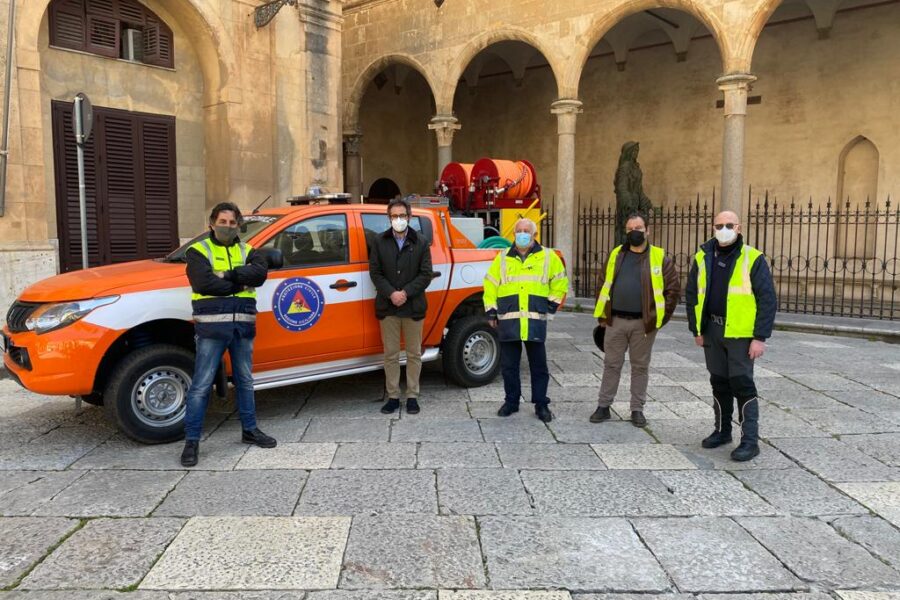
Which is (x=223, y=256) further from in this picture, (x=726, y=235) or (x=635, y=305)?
(x=726, y=235)

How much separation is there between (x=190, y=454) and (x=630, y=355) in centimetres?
351

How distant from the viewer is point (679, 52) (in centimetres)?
1856

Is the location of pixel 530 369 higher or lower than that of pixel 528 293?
lower

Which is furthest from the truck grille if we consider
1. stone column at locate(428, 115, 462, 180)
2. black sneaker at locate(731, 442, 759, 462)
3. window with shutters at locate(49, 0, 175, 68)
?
stone column at locate(428, 115, 462, 180)

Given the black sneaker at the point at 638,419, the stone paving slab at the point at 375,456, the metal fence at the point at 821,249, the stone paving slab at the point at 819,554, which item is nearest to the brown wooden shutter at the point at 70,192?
the stone paving slab at the point at 375,456

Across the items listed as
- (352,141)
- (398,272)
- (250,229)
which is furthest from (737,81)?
(250,229)

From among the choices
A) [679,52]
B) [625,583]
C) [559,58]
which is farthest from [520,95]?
[625,583]

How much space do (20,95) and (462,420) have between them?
754 centimetres

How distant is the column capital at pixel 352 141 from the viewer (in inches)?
731

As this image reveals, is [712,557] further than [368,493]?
No

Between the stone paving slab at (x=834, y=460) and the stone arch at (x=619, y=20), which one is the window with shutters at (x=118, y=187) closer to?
the stone arch at (x=619, y=20)

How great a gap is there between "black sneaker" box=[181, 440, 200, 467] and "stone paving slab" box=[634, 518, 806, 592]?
2.94 metres

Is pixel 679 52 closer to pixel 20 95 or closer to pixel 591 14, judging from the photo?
pixel 591 14

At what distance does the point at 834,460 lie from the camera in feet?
15.5
